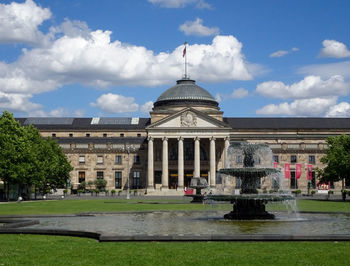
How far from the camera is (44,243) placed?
20.7 metres

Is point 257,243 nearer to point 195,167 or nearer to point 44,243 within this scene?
point 44,243

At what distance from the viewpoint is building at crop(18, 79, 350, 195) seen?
372 feet

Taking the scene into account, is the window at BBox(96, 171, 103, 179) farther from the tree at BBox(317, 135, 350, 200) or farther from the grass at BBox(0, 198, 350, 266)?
the grass at BBox(0, 198, 350, 266)

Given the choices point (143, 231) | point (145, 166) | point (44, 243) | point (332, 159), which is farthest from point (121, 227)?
point (145, 166)

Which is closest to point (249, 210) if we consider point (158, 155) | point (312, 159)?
point (158, 155)

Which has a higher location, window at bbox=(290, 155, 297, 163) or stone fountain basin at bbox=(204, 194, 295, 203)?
window at bbox=(290, 155, 297, 163)

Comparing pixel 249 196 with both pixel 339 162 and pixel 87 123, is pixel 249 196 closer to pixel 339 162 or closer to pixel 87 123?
pixel 339 162

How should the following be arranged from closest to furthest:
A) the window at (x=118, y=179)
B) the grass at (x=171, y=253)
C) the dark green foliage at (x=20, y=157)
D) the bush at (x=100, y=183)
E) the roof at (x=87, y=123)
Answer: the grass at (x=171, y=253), the dark green foliage at (x=20, y=157), the bush at (x=100, y=183), the window at (x=118, y=179), the roof at (x=87, y=123)

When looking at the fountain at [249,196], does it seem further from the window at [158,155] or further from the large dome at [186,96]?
the large dome at [186,96]

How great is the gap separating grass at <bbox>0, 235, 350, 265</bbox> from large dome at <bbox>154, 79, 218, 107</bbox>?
104521mm

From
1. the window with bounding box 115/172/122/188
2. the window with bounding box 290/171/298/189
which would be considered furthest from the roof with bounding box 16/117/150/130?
the window with bounding box 290/171/298/189

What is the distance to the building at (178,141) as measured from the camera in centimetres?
11350

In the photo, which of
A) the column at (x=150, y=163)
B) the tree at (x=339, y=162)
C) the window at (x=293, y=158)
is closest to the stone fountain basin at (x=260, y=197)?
the tree at (x=339, y=162)

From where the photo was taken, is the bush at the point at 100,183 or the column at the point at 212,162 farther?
the bush at the point at 100,183
